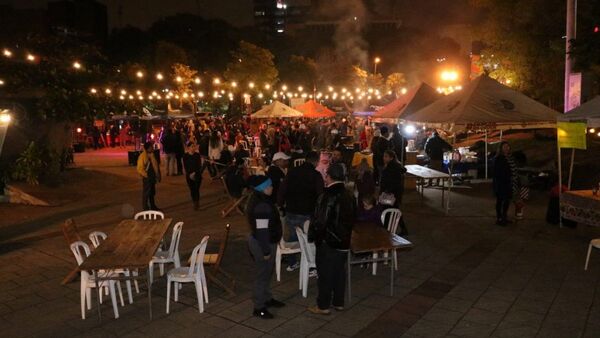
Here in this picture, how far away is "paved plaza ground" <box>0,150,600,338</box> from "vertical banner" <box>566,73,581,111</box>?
109 inches

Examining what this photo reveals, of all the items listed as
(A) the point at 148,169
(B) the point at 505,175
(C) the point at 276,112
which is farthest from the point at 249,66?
(B) the point at 505,175

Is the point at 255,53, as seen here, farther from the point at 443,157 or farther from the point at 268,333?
the point at 268,333

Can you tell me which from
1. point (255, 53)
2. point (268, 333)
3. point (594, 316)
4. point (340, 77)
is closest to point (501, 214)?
point (594, 316)

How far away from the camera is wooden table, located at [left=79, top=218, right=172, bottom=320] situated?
16.1 feet

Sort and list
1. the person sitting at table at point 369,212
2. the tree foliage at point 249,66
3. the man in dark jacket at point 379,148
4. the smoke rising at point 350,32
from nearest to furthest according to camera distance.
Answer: the person sitting at table at point 369,212
the man in dark jacket at point 379,148
the tree foliage at point 249,66
the smoke rising at point 350,32

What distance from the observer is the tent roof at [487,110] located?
33.6 feet

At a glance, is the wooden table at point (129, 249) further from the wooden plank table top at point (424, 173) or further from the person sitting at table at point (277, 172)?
the wooden plank table top at point (424, 173)

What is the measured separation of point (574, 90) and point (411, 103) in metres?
4.37

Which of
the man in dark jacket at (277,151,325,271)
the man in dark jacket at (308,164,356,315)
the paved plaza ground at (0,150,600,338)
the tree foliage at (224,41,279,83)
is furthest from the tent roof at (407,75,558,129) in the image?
the tree foliage at (224,41,279,83)

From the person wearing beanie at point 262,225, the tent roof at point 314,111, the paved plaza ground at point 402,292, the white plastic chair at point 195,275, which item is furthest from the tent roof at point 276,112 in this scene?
the person wearing beanie at point 262,225

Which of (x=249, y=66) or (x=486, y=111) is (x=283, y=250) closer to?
(x=486, y=111)

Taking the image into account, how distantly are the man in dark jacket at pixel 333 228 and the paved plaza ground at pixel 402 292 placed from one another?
526mm

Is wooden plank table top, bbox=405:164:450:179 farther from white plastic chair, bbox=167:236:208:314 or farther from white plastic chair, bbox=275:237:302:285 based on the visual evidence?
white plastic chair, bbox=167:236:208:314

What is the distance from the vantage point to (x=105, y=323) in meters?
5.38
